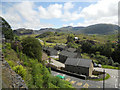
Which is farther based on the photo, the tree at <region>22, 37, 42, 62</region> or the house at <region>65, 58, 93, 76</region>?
the house at <region>65, 58, 93, 76</region>

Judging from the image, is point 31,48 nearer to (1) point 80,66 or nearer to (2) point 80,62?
(1) point 80,66

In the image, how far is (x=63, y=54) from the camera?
34000mm

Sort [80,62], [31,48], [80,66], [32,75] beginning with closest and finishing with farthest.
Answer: [32,75], [31,48], [80,66], [80,62]

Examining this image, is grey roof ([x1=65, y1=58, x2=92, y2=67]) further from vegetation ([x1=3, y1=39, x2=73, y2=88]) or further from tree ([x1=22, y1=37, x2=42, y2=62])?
vegetation ([x1=3, y1=39, x2=73, y2=88])

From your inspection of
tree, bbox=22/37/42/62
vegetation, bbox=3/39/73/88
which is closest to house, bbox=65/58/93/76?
tree, bbox=22/37/42/62

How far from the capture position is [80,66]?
20.6 m

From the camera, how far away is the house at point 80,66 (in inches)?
789

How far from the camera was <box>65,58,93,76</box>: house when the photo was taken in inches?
789

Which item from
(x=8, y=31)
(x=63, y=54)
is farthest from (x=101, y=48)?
(x=8, y=31)

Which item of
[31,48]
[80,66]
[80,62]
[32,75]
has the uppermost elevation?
[31,48]

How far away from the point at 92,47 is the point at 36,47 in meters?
41.5

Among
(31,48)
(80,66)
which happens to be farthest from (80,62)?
(31,48)

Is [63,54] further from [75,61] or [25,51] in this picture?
[25,51]

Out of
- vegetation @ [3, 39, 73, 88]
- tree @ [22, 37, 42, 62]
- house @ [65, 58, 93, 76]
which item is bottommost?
house @ [65, 58, 93, 76]
